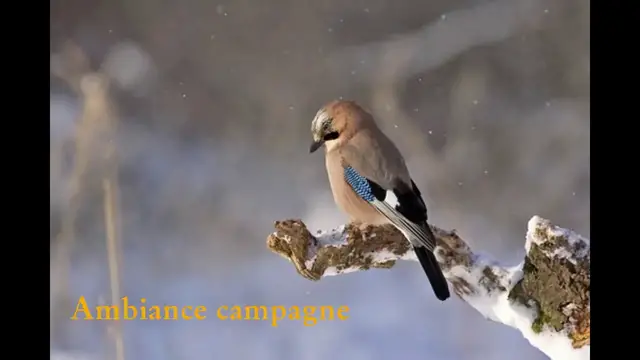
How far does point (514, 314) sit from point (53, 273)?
1.20 metres

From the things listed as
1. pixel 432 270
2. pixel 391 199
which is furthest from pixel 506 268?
pixel 391 199

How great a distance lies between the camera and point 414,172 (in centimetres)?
149

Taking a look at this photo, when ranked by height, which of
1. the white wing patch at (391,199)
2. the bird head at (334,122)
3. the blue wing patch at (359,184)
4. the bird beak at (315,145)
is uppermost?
the bird head at (334,122)

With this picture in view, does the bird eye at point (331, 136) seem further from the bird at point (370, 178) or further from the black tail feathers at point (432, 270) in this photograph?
the black tail feathers at point (432, 270)

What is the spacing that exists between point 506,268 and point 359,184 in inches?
17.0

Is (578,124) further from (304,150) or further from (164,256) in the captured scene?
(164,256)

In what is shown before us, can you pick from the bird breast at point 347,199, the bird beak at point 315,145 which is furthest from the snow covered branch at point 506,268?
the bird beak at point 315,145

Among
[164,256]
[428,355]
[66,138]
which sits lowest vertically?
[428,355]

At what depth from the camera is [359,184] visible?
143 centimetres

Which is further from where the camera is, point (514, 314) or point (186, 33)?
point (186, 33)

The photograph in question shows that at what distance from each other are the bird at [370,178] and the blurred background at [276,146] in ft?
0.13

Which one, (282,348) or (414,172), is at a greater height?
(414,172)

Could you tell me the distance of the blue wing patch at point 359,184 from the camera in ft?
4.66

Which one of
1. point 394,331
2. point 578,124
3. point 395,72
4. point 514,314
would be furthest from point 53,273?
point 578,124
